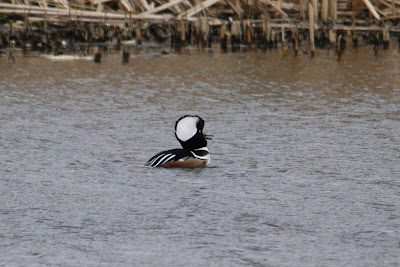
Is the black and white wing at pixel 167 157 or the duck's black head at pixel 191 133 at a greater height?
the duck's black head at pixel 191 133

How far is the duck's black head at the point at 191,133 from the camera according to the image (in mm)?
7461

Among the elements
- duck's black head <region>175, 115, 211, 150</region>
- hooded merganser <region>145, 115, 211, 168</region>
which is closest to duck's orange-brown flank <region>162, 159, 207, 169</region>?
hooded merganser <region>145, 115, 211, 168</region>

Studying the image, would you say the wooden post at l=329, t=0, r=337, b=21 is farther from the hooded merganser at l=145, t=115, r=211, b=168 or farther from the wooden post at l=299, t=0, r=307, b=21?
the hooded merganser at l=145, t=115, r=211, b=168

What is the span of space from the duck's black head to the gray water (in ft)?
0.89

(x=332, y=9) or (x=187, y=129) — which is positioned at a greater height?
(x=332, y=9)

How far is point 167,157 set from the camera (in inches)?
286

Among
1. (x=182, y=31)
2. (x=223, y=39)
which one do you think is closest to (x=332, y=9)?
(x=223, y=39)

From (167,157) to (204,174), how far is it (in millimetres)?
404

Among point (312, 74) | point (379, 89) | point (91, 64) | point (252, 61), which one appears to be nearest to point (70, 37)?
point (91, 64)

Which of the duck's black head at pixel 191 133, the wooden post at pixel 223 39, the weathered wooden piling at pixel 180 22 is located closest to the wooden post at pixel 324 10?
the weathered wooden piling at pixel 180 22

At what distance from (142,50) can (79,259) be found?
48.5ft

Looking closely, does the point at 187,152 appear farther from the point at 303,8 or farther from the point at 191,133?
the point at 303,8

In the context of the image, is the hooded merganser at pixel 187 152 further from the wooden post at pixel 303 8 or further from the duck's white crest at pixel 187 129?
the wooden post at pixel 303 8

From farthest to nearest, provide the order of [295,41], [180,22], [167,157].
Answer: [180,22] < [295,41] < [167,157]
